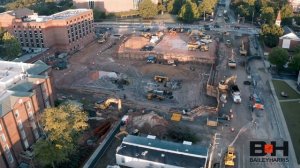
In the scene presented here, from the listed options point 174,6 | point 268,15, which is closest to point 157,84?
point 268,15

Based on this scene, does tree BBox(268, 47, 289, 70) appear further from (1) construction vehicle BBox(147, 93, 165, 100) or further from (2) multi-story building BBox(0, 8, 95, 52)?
(2) multi-story building BBox(0, 8, 95, 52)

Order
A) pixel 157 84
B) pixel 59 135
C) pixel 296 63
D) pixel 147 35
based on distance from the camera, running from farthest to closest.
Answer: pixel 147 35 < pixel 157 84 < pixel 296 63 < pixel 59 135

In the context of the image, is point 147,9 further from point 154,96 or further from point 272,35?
point 154,96

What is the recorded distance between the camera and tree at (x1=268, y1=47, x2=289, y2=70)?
6022 centimetres

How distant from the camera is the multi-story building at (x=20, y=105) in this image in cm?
3494

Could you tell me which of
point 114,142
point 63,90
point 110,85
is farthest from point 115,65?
point 114,142

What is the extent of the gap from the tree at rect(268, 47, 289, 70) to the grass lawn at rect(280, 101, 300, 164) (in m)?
13.2

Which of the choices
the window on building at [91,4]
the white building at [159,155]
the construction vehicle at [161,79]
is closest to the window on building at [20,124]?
the white building at [159,155]

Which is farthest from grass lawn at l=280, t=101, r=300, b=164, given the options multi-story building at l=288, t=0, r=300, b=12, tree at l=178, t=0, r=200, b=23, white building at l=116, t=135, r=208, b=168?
multi-story building at l=288, t=0, r=300, b=12

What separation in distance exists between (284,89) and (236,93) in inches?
432

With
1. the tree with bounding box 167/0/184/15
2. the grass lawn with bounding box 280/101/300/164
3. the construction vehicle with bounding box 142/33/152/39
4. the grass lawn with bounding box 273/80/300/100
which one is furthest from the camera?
the tree with bounding box 167/0/184/15

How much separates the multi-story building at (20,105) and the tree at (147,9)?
70.7 m

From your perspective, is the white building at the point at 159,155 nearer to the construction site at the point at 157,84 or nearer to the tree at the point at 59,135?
the construction site at the point at 157,84

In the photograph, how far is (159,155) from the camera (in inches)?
1373
